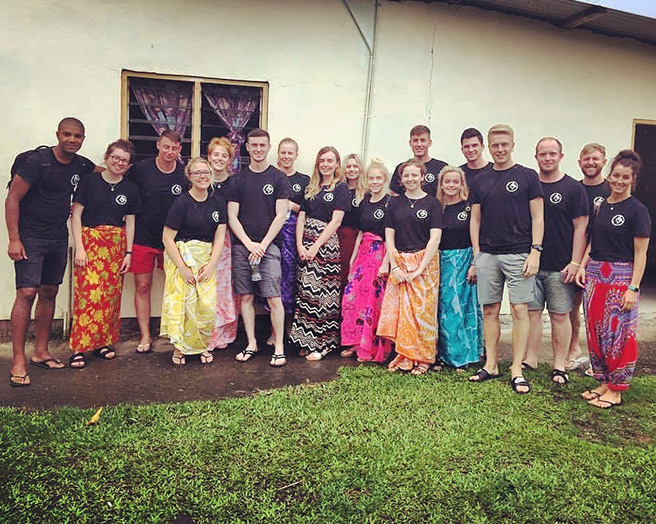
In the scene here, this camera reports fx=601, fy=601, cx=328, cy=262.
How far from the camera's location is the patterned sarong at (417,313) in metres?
4.88

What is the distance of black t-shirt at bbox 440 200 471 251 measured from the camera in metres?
4.88

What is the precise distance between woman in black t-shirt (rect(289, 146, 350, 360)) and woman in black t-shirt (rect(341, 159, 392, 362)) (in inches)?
5.9

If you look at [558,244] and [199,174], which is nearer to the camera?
[558,244]

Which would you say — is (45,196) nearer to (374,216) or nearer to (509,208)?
(374,216)

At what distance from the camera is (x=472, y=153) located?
5027 mm

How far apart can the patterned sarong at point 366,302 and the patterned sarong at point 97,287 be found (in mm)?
1996

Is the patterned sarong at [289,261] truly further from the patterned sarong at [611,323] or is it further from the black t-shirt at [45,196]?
the patterned sarong at [611,323]

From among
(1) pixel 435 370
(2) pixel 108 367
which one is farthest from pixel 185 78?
(1) pixel 435 370

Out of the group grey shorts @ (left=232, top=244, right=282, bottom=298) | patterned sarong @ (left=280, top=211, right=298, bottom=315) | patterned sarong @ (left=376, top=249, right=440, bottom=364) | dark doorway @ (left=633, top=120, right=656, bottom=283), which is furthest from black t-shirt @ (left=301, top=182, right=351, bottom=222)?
dark doorway @ (left=633, top=120, right=656, bottom=283)

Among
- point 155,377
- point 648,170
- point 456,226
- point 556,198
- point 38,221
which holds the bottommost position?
point 155,377

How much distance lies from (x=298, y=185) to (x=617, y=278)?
2761 mm

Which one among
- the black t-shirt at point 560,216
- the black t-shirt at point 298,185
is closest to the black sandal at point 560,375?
the black t-shirt at point 560,216

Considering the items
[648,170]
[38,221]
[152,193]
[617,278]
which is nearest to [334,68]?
[152,193]

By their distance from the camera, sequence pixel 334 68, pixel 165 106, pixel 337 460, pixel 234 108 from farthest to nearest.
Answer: pixel 334 68 < pixel 234 108 < pixel 165 106 < pixel 337 460
